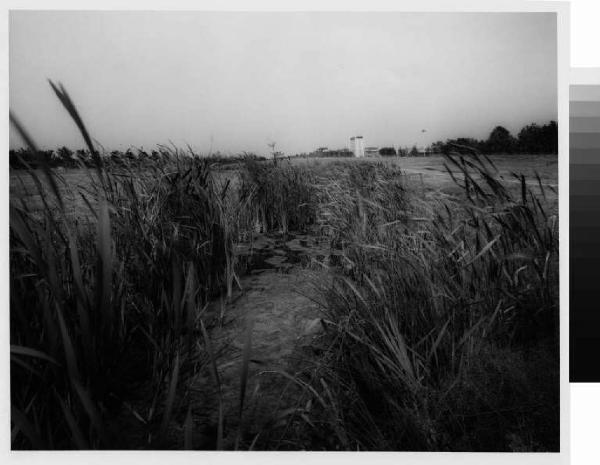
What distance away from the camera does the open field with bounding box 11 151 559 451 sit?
148 centimetres

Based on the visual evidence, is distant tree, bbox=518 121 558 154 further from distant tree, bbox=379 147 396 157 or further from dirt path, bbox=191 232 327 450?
dirt path, bbox=191 232 327 450

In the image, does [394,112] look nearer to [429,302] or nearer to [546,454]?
[429,302]

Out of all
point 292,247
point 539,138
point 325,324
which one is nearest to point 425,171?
point 539,138

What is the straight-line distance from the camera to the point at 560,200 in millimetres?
1805

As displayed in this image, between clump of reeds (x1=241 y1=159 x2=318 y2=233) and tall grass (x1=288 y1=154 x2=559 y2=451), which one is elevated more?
clump of reeds (x1=241 y1=159 x2=318 y2=233)

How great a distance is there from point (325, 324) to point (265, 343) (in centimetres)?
29

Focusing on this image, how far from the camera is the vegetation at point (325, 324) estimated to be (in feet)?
4.82

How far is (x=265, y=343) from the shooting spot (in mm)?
1837

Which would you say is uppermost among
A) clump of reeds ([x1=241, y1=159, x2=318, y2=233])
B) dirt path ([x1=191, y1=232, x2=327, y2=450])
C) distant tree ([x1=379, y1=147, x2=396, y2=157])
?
distant tree ([x1=379, y1=147, x2=396, y2=157])

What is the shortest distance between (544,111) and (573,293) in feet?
2.67

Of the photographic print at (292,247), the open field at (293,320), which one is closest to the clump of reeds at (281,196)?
the photographic print at (292,247)

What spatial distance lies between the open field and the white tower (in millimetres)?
85

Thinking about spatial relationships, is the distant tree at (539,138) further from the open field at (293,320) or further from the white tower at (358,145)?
the white tower at (358,145)

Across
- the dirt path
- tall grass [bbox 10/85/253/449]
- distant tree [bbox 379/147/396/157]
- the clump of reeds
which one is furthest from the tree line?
tall grass [bbox 10/85/253/449]
